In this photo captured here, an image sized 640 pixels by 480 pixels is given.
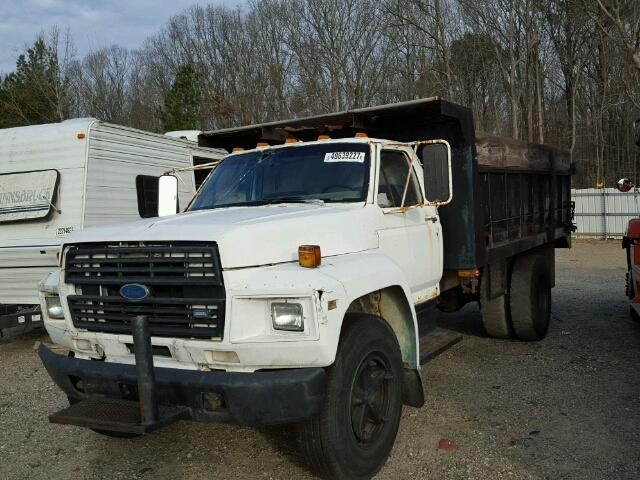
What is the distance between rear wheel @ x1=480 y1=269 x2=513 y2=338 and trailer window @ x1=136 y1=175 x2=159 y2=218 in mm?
3843

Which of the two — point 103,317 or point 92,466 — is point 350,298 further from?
point 92,466

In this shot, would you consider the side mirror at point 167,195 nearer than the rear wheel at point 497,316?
Yes

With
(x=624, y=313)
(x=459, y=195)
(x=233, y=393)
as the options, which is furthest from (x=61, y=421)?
(x=624, y=313)

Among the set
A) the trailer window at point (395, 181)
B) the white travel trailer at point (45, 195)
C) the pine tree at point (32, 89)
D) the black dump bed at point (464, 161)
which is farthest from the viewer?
the pine tree at point (32, 89)

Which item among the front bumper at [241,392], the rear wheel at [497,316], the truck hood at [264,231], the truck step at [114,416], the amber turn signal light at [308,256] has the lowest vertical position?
the rear wheel at [497,316]

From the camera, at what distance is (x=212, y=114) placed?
112 ft

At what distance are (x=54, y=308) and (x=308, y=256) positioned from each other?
74.6 inches

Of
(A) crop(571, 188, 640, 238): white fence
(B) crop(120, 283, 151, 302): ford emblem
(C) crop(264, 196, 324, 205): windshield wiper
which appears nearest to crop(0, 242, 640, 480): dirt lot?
(B) crop(120, 283, 151, 302): ford emblem

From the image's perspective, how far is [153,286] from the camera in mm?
3615

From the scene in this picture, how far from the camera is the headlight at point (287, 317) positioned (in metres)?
3.34

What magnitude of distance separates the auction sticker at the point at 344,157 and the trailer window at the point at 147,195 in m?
2.47

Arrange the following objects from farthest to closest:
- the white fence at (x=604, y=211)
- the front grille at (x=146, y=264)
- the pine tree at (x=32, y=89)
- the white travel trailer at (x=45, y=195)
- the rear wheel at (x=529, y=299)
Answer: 1. the pine tree at (x=32, y=89)
2. the white fence at (x=604, y=211)
3. the white travel trailer at (x=45, y=195)
4. the rear wheel at (x=529, y=299)
5. the front grille at (x=146, y=264)

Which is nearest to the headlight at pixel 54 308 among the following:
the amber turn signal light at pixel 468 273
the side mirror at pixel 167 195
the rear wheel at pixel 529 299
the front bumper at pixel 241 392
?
the front bumper at pixel 241 392

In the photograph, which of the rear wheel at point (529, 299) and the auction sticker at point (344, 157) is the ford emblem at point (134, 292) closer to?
the auction sticker at point (344, 157)
